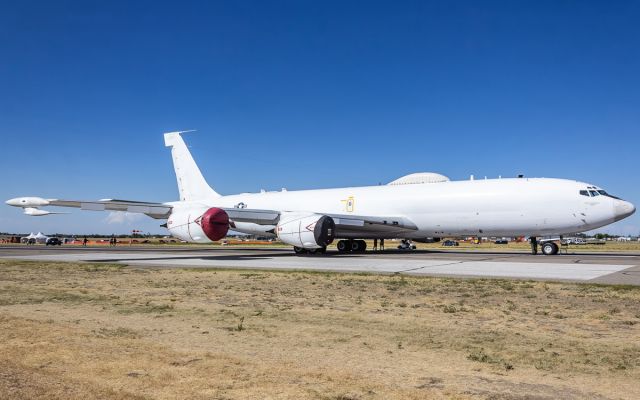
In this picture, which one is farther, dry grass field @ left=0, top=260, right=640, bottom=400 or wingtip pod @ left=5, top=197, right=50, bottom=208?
wingtip pod @ left=5, top=197, right=50, bottom=208

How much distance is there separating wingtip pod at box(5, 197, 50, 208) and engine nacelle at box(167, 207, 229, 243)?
7492 millimetres

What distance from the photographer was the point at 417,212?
3081 cm

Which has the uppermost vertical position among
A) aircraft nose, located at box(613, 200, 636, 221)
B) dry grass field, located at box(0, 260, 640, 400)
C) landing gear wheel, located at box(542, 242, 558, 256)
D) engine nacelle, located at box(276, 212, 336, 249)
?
aircraft nose, located at box(613, 200, 636, 221)

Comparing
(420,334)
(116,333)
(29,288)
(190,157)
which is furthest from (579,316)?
(190,157)

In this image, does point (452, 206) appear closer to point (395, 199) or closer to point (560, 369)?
point (395, 199)

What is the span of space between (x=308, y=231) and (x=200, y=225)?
20.0ft

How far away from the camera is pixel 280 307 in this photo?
373 inches

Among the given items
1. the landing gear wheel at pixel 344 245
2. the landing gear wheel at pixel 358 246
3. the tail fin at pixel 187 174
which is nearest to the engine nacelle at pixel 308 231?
the landing gear wheel at pixel 344 245

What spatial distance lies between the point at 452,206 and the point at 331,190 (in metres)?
10.3

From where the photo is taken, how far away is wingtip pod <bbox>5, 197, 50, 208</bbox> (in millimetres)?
27589

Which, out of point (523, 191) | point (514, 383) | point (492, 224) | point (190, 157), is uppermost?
point (190, 157)

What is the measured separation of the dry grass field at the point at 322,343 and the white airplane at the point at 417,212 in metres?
15.7

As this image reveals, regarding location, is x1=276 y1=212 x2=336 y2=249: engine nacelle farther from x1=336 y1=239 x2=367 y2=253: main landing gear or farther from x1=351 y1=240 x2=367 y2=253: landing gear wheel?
x1=351 y1=240 x2=367 y2=253: landing gear wheel

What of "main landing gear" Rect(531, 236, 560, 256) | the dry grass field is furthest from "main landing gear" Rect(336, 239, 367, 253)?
the dry grass field
